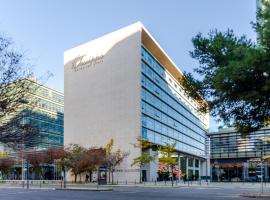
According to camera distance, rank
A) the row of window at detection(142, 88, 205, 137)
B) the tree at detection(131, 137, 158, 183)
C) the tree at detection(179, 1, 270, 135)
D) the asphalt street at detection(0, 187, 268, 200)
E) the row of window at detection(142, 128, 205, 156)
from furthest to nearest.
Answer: the row of window at detection(142, 88, 205, 137) → the row of window at detection(142, 128, 205, 156) → the tree at detection(131, 137, 158, 183) → the asphalt street at detection(0, 187, 268, 200) → the tree at detection(179, 1, 270, 135)

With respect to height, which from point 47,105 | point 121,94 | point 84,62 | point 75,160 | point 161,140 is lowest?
point 75,160

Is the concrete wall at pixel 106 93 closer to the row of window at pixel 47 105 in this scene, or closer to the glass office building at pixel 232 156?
the row of window at pixel 47 105

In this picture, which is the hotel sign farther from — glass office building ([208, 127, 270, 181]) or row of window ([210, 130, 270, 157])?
row of window ([210, 130, 270, 157])

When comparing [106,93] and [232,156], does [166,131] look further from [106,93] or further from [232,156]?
[106,93]

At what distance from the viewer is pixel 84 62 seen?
9569cm

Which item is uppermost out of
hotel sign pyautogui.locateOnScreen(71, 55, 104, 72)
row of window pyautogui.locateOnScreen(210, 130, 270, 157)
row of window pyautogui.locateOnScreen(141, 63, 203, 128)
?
hotel sign pyautogui.locateOnScreen(71, 55, 104, 72)

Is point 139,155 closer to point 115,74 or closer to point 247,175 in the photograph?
point 115,74

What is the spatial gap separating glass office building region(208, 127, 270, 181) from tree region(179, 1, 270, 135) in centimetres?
6913

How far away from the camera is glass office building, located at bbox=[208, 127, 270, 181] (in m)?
90.3

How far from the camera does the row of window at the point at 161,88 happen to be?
89.3 metres

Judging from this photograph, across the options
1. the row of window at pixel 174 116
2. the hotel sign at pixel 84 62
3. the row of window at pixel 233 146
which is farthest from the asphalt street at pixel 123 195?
the hotel sign at pixel 84 62

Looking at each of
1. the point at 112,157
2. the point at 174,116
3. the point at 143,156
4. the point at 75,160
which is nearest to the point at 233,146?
the point at 174,116

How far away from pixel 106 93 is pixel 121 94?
4160 millimetres

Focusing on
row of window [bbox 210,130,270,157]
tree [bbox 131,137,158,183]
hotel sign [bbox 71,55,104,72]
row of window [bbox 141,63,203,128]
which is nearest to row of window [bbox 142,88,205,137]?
row of window [bbox 141,63,203,128]
